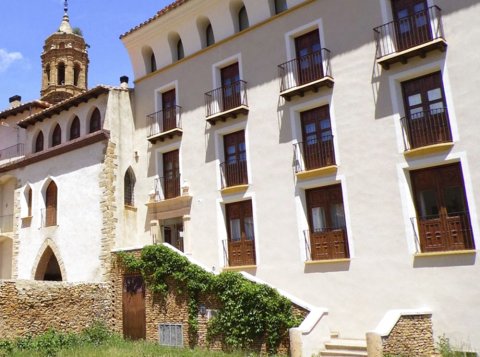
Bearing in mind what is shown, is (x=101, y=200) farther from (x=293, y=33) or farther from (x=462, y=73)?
(x=462, y=73)

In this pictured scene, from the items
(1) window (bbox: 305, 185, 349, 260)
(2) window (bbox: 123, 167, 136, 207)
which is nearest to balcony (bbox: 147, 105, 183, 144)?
(2) window (bbox: 123, 167, 136, 207)

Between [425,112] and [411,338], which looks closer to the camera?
[411,338]

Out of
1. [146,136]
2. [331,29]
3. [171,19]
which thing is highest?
[171,19]

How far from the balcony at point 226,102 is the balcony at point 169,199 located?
3.13 metres

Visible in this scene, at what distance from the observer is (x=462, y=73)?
13.1 m

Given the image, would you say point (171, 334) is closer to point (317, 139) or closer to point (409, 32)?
A: point (317, 139)

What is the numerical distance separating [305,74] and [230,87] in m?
3.34

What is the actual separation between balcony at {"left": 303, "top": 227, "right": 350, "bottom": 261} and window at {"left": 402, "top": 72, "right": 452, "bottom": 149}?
11.7 ft

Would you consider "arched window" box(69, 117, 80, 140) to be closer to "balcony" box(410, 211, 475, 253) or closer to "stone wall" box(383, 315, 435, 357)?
"balcony" box(410, 211, 475, 253)

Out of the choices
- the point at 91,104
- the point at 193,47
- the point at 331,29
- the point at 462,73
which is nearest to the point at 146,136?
the point at 91,104

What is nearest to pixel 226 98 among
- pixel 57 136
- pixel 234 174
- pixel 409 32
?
pixel 234 174

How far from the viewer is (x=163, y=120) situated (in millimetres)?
20641

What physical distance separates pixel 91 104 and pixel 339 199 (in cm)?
1265

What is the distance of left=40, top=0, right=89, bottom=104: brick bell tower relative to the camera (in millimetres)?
35812
